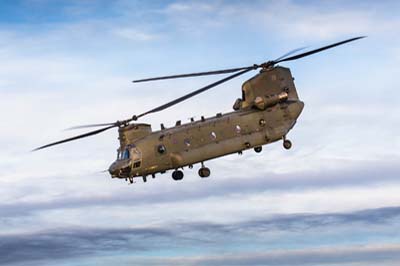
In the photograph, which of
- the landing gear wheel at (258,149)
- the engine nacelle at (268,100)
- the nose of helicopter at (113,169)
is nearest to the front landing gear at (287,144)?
the landing gear wheel at (258,149)

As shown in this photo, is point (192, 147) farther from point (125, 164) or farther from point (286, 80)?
point (286, 80)

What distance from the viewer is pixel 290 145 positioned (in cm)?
8469

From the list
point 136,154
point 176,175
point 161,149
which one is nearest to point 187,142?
point 161,149

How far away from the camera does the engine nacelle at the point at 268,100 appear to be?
272 ft

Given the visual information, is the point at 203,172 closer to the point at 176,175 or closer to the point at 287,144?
the point at 176,175

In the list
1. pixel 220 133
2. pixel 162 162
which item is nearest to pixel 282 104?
pixel 220 133

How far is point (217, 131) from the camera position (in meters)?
79.2

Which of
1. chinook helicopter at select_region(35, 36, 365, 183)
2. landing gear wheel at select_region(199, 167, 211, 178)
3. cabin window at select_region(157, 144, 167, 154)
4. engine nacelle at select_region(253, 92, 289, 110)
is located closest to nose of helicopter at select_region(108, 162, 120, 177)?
chinook helicopter at select_region(35, 36, 365, 183)

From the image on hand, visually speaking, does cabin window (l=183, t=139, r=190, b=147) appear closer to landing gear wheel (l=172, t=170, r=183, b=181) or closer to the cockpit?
landing gear wheel (l=172, t=170, r=183, b=181)

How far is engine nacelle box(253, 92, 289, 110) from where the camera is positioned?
82.8 meters

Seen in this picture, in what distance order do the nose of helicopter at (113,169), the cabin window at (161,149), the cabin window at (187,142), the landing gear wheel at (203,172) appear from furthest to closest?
the landing gear wheel at (203,172) < the cabin window at (187,142) < the cabin window at (161,149) < the nose of helicopter at (113,169)

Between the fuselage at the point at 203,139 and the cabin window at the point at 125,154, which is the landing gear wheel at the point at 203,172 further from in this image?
the cabin window at the point at 125,154

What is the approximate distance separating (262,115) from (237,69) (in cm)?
611

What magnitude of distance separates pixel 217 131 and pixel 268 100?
7.77 m
